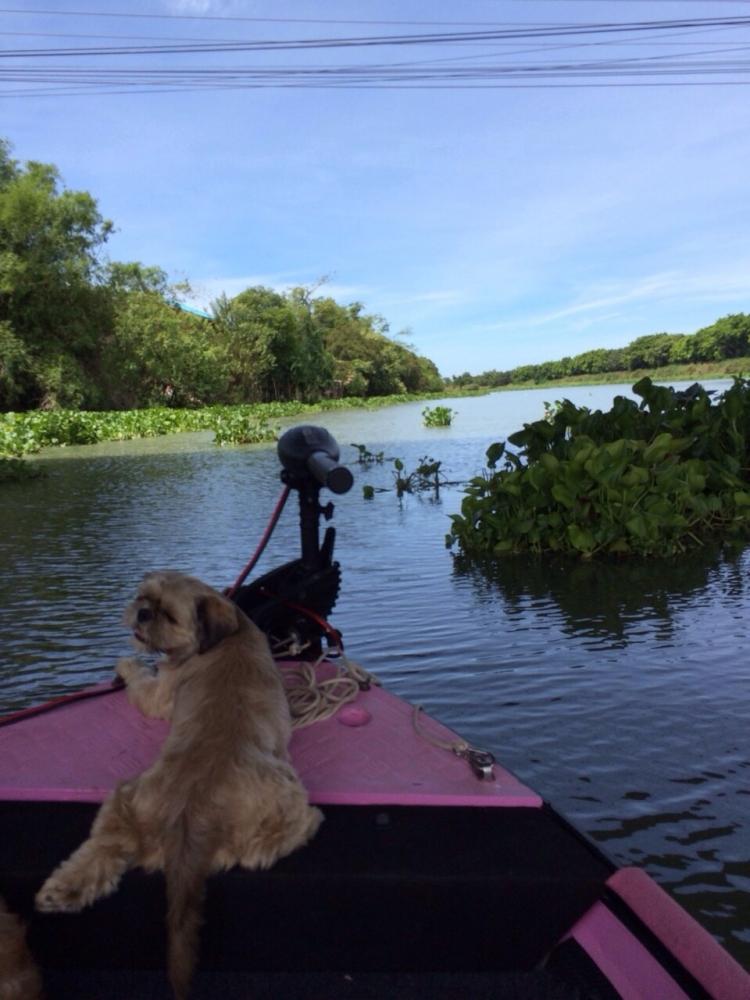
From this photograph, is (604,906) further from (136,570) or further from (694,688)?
(136,570)

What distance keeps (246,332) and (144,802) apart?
204 ft

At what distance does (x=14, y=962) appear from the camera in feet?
6.23

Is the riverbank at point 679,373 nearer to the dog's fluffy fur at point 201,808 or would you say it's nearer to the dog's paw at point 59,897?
the dog's fluffy fur at point 201,808

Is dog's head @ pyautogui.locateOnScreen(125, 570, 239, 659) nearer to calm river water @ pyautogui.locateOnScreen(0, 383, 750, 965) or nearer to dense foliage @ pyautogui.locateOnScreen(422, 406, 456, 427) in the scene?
calm river water @ pyautogui.locateOnScreen(0, 383, 750, 965)

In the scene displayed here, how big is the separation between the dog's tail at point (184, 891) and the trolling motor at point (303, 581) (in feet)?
5.10

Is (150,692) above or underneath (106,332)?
underneath

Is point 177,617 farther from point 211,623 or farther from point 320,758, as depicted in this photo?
point 320,758

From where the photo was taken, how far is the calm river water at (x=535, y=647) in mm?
3670

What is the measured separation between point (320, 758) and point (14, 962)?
3.13ft

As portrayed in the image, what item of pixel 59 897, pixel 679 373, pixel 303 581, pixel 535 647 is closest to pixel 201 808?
pixel 59 897

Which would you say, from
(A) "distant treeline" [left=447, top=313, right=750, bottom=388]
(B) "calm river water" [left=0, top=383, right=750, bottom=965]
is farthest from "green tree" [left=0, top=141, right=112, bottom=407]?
(A) "distant treeline" [left=447, top=313, right=750, bottom=388]

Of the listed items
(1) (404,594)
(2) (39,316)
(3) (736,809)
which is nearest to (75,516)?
(1) (404,594)

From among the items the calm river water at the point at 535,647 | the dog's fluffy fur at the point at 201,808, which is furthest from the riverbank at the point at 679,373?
the dog's fluffy fur at the point at 201,808

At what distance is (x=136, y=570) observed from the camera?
8930 mm
